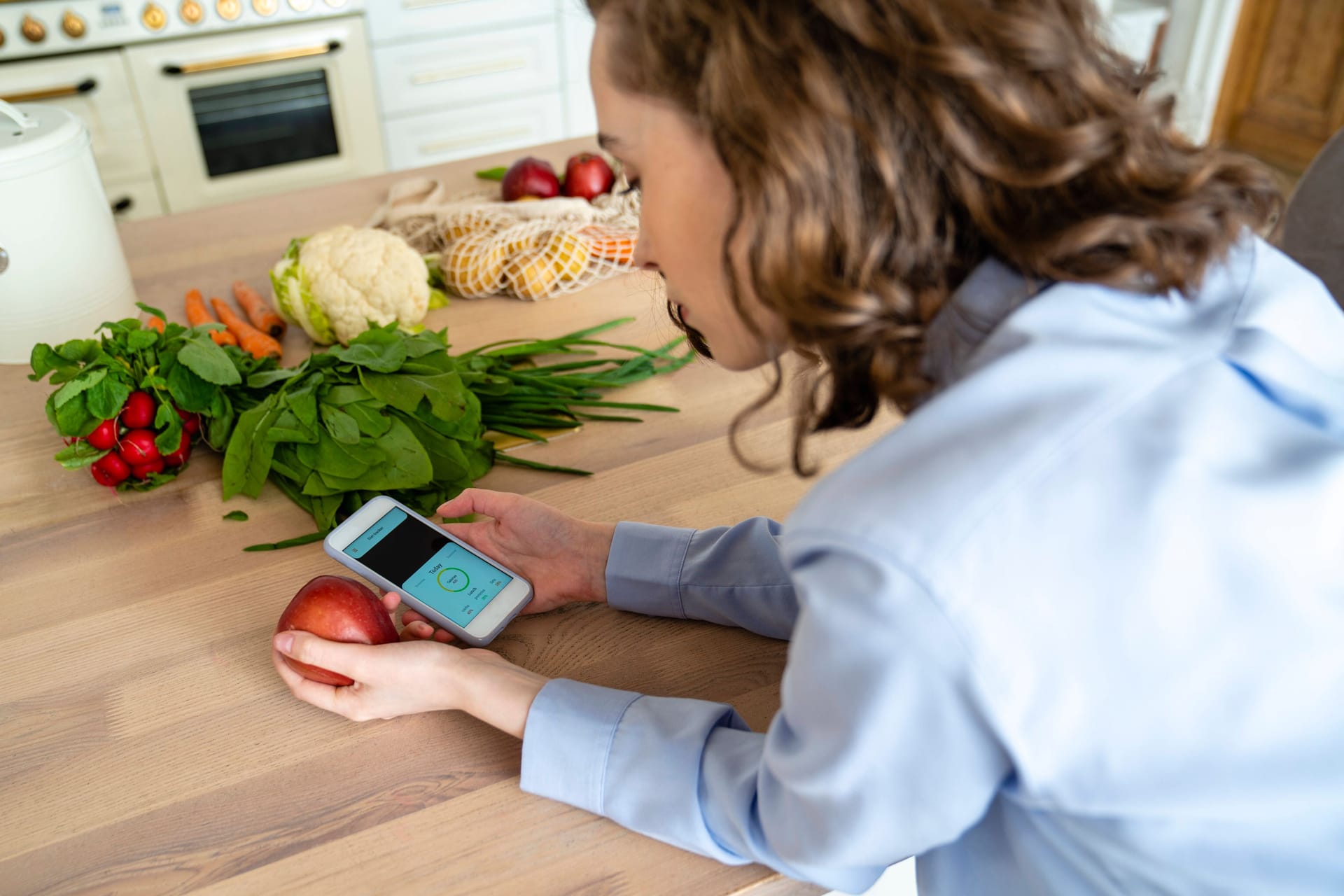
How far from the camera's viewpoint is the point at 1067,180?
61 cm

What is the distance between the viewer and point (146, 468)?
104 cm

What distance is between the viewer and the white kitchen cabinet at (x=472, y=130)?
3.02 metres

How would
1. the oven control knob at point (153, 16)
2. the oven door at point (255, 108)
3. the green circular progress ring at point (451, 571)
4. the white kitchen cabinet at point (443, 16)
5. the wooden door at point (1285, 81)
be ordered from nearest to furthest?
the green circular progress ring at point (451, 571) < the oven control knob at point (153, 16) < the oven door at point (255, 108) < the white kitchen cabinet at point (443, 16) < the wooden door at point (1285, 81)

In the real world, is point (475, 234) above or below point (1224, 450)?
below

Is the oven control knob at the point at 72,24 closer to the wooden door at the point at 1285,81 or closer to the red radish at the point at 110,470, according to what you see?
the red radish at the point at 110,470

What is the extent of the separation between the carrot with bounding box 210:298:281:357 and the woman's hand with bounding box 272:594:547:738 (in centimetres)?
53

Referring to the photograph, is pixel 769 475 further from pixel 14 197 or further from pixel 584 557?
pixel 14 197

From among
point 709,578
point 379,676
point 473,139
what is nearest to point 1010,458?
point 709,578

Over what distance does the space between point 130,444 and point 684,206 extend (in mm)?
657

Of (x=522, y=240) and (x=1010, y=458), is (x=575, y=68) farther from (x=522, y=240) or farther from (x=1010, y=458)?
(x=1010, y=458)

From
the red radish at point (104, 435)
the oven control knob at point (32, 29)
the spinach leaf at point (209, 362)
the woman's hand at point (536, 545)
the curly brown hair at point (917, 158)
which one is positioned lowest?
the woman's hand at point (536, 545)

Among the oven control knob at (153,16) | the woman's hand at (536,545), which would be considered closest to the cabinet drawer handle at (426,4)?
the oven control knob at (153,16)

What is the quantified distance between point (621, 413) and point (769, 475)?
7.9 inches

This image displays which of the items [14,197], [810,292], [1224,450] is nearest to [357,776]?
[810,292]
